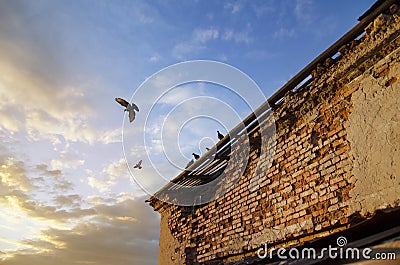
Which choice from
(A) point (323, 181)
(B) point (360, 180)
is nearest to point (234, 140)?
(A) point (323, 181)

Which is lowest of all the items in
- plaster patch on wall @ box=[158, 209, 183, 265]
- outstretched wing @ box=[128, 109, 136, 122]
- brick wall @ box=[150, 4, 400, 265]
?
plaster patch on wall @ box=[158, 209, 183, 265]

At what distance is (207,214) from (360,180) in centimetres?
341

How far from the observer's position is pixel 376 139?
3293 millimetres

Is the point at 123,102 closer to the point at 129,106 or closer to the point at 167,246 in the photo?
the point at 129,106

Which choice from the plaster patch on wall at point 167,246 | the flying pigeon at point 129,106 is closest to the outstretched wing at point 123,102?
the flying pigeon at point 129,106

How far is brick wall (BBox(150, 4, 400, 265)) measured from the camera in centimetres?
325

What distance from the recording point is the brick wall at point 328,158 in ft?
10.7

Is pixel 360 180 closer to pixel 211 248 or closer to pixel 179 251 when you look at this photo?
pixel 211 248

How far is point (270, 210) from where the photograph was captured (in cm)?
449

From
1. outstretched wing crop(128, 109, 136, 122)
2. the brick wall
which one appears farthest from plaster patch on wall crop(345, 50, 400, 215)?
outstretched wing crop(128, 109, 136, 122)

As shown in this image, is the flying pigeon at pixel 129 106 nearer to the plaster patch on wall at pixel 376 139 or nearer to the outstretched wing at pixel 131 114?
the outstretched wing at pixel 131 114

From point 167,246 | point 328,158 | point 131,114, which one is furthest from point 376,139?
point 167,246

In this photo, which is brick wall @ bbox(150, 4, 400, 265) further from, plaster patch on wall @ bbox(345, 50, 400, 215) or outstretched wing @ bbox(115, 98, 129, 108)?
outstretched wing @ bbox(115, 98, 129, 108)

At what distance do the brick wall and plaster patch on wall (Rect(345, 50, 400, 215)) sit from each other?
1 centimetres
